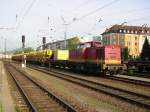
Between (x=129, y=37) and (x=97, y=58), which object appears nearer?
(x=97, y=58)

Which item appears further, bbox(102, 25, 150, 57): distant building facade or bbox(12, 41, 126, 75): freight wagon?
bbox(102, 25, 150, 57): distant building facade

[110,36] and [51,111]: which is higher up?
[110,36]

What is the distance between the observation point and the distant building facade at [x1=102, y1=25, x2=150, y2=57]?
138m

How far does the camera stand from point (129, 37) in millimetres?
144625

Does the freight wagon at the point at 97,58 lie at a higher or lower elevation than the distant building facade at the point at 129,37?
lower

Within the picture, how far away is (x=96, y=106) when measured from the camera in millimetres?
14953

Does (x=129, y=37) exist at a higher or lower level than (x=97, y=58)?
higher

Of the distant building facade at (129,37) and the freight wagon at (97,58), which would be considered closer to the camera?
the freight wagon at (97,58)

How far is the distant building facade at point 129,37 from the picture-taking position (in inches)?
5413

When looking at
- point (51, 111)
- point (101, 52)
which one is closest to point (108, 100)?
point (51, 111)

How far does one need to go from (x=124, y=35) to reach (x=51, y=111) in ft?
425

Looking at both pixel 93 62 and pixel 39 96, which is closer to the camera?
pixel 39 96

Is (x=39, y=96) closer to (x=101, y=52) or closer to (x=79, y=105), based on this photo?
(x=79, y=105)

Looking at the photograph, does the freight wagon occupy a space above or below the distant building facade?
below
